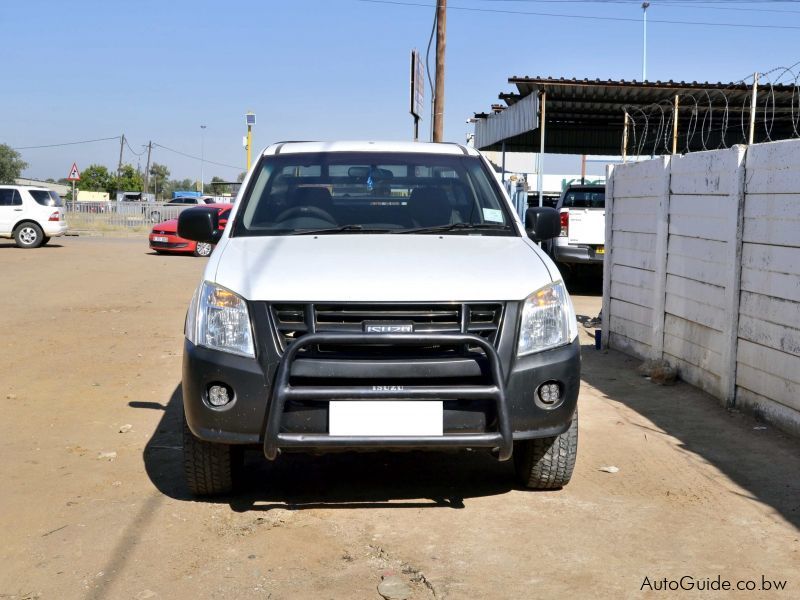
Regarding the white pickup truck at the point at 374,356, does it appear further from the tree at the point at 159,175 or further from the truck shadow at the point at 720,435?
the tree at the point at 159,175

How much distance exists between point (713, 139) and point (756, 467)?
23.5 meters

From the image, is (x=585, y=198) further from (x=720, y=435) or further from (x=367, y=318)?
(x=367, y=318)

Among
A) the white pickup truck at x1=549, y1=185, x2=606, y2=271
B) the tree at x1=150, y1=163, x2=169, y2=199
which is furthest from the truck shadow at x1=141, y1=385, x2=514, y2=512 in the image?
the tree at x1=150, y1=163, x2=169, y2=199

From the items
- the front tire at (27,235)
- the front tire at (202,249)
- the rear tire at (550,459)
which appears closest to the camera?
the rear tire at (550,459)

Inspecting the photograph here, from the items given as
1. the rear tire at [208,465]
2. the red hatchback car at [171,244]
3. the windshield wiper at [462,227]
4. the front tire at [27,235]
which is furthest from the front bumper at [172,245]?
the rear tire at [208,465]

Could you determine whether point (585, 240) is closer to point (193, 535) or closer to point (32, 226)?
point (193, 535)

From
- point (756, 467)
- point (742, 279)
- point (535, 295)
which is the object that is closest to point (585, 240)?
point (742, 279)

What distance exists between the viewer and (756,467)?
5.27 metres

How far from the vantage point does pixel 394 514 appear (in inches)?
175

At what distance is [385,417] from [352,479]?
1.12m

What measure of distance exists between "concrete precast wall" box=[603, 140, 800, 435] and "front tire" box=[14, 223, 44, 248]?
20.2 m

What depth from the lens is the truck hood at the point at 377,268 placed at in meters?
4.10

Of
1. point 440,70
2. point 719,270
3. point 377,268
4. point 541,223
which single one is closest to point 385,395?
point 377,268

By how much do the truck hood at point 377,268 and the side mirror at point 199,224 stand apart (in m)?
0.54
